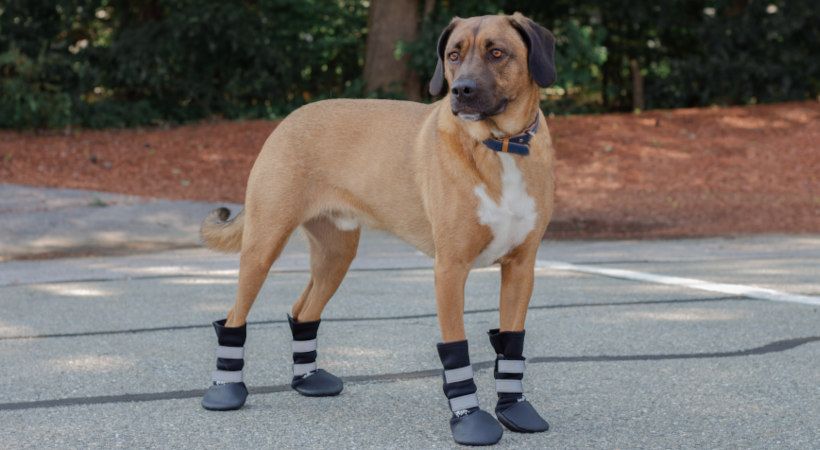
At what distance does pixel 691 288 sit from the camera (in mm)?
8945

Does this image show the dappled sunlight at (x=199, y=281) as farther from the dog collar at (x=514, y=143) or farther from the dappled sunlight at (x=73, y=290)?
the dog collar at (x=514, y=143)

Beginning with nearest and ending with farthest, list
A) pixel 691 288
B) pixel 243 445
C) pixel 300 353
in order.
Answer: pixel 243 445 → pixel 300 353 → pixel 691 288

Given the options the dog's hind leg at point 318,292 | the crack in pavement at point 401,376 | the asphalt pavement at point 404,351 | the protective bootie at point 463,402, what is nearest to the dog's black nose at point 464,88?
the protective bootie at point 463,402

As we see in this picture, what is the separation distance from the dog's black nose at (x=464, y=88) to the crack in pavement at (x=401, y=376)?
6.79 feet

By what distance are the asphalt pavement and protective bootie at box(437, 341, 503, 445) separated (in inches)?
5.2

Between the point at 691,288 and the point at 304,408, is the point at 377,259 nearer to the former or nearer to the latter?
the point at 691,288

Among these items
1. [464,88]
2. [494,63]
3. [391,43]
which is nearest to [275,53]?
[391,43]

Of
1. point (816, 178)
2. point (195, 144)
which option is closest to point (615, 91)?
point (816, 178)

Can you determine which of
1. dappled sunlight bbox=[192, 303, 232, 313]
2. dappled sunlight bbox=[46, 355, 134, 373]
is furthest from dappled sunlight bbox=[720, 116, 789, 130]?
dappled sunlight bbox=[46, 355, 134, 373]

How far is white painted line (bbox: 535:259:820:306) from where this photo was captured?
841 cm

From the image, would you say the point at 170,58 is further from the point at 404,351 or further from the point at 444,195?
the point at 444,195

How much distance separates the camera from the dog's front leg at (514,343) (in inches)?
191

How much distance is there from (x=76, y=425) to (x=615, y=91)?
19.4 metres

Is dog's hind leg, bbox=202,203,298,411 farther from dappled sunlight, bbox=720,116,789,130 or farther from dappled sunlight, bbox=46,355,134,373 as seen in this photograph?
dappled sunlight, bbox=720,116,789,130
